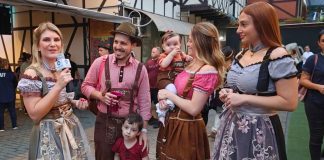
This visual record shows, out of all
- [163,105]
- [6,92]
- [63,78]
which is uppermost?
[63,78]

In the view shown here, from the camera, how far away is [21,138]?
5.93 meters

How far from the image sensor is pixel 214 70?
7.72 feet

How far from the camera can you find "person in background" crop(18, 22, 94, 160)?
2.17 metres

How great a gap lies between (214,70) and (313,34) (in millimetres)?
13497

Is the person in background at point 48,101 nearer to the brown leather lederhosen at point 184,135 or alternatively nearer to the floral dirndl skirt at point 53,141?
the floral dirndl skirt at point 53,141

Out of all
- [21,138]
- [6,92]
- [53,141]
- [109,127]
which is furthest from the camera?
[6,92]

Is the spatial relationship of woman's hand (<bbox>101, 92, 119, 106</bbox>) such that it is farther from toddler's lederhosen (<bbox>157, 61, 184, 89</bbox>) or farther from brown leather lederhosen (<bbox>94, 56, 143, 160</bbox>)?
toddler's lederhosen (<bbox>157, 61, 184, 89</bbox>)

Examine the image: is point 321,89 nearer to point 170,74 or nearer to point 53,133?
point 170,74

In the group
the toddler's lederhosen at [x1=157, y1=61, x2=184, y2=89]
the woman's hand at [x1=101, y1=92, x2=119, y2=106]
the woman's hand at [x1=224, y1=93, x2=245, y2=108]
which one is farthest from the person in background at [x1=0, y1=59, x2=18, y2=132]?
the woman's hand at [x1=224, y1=93, x2=245, y2=108]

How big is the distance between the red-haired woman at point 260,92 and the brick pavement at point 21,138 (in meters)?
2.86

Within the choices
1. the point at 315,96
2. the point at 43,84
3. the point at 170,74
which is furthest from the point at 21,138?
the point at 315,96

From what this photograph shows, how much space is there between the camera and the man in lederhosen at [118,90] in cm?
262

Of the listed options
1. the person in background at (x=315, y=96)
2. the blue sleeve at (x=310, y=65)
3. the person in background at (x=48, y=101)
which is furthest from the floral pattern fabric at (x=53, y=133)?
the blue sleeve at (x=310, y=65)

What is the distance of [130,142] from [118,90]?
50cm
